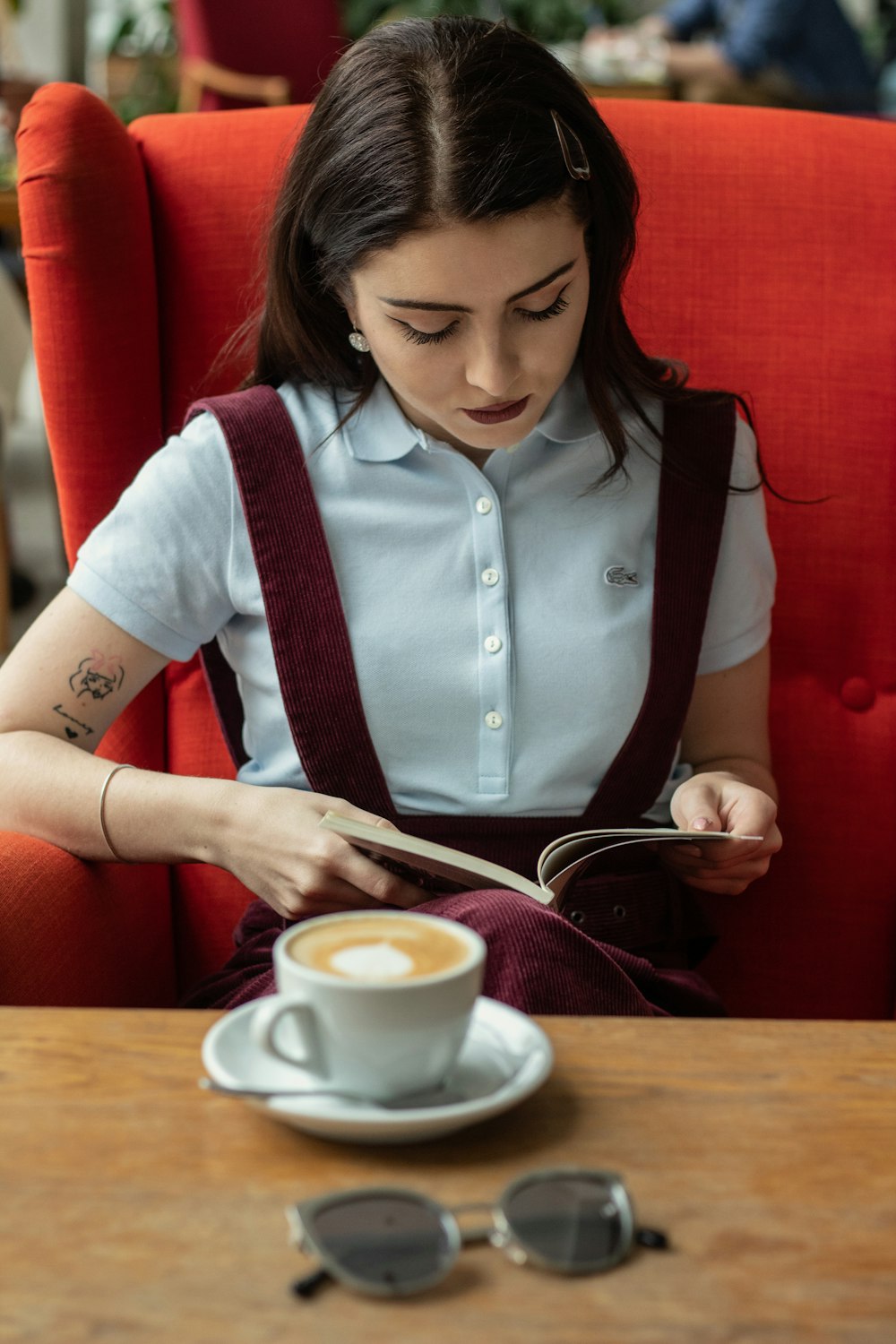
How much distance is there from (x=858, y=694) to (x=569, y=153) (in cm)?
61

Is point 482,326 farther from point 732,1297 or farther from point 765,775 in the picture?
point 732,1297

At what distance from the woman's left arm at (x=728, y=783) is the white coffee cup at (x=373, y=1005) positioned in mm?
492

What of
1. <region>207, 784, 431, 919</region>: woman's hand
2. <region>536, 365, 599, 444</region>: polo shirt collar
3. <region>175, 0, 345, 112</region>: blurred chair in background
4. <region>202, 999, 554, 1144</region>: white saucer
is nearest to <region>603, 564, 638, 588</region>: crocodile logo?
<region>536, 365, 599, 444</region>: polo shirt collar

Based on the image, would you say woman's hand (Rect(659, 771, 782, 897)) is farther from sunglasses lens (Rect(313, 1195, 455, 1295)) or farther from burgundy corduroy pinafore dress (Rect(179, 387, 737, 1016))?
sunglasses lens (Rect(313, 1195, 455, 1295))

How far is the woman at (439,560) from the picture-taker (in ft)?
3.46

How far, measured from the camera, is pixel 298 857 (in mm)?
1021

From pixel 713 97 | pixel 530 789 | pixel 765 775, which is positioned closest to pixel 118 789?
pixel 530 789

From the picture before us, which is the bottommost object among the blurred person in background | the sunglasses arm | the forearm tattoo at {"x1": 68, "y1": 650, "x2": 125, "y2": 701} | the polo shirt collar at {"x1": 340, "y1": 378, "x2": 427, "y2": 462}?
the forearm tattoo at {"x1": 68, "y1": 650, "x2": 125, "y2": 701}

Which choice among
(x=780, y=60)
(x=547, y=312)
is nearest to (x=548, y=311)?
(x=547, y=312)

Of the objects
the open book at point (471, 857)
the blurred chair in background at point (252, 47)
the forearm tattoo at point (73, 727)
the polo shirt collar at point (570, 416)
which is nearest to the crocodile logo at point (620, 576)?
the polo shirt collar at point (570, 416)

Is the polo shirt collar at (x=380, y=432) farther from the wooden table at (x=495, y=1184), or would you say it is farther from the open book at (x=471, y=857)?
the wooden table at (x=495, y=1184)

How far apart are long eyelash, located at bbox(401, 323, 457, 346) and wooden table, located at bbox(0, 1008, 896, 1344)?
53 cm

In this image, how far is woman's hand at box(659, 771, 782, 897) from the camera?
115cm

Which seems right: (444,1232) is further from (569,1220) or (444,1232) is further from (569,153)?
(569,153)
